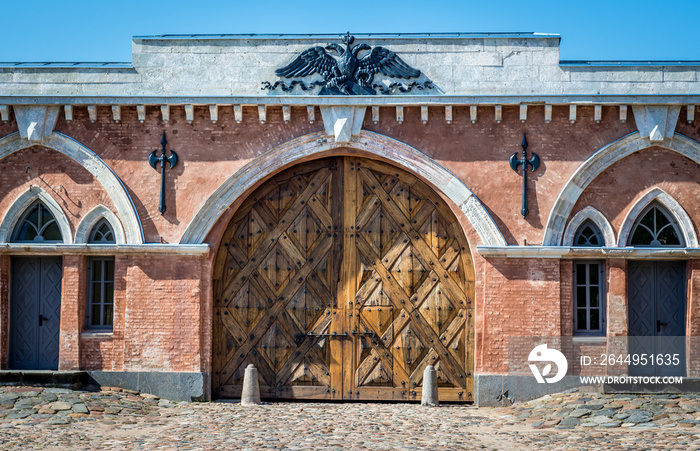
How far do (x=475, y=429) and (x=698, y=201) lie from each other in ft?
17.7

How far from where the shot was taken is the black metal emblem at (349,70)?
13836mm

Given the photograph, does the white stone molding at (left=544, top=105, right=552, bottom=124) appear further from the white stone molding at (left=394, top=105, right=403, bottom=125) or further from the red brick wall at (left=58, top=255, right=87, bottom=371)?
the red brick wall at (left=58, top=255, right=87, bottom=371)

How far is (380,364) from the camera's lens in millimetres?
13945

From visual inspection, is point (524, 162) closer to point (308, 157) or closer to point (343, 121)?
point (343, 121)

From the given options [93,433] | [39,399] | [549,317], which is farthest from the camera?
[549,317]

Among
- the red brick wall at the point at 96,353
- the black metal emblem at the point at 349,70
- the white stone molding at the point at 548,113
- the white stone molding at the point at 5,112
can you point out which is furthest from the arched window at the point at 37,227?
the white stone molding at the point at 548,113

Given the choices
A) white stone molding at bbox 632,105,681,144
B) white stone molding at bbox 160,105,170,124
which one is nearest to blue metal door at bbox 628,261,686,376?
white stone molding at bbox 632,105,681,144

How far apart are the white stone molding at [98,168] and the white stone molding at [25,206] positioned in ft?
2.43

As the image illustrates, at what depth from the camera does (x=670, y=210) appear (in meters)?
13.7

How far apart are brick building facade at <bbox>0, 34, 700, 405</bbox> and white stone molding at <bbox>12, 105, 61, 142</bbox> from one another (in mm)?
33

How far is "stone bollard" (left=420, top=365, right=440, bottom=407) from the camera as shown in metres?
13.5


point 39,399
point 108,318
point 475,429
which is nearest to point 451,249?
point 475,429

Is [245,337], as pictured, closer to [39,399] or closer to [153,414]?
[153,414]

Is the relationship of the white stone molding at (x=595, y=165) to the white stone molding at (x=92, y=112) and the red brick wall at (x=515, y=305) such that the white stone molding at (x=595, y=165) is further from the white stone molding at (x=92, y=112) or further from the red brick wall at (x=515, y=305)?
the white stone molding at (x=92, y=112)
